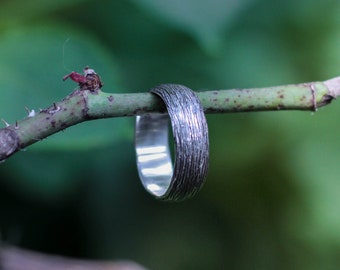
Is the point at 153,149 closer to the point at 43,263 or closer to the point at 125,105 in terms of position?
the point at 125,105

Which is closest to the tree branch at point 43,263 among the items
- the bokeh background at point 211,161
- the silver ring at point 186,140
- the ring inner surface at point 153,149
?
the bokeh background at point 211,161

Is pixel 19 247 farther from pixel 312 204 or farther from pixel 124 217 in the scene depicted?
pixel 312 204

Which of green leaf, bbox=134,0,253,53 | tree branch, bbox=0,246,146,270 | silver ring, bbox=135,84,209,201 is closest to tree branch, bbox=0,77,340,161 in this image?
silver ring, bbox=135,84,209,201

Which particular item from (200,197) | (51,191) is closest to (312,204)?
(200,197)

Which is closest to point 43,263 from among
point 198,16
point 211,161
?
point 211,161

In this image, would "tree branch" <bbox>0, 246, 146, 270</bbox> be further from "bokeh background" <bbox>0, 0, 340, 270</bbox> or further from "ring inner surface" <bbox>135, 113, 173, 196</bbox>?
"ring inner surface" <bbox>135, 113, 173, 196</bbox>

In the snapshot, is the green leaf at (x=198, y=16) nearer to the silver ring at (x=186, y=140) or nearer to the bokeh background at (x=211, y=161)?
the bokeh background at (x=211, y=161)

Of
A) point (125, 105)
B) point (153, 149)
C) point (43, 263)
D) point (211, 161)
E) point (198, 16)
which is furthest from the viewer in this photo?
point (211, 161)
